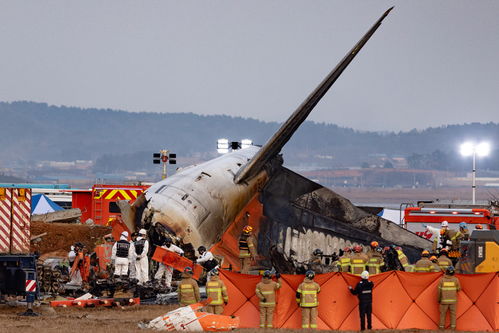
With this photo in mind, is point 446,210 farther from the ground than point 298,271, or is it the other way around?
point 446,210

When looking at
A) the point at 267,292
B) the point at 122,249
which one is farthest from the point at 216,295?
the point at 122,249

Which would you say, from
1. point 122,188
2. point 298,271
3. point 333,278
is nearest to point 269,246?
point 298,271

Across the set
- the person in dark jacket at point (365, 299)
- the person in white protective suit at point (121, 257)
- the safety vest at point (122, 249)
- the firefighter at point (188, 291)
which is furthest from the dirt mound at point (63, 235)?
the person in dark jacket at point (365, 299)

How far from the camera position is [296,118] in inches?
1501

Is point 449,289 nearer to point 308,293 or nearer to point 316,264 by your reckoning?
point 308,293

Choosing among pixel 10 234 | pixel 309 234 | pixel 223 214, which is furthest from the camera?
pixel 309 234

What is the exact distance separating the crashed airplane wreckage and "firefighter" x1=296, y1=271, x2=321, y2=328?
7.55 m

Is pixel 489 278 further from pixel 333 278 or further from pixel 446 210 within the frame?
pixel 446 210

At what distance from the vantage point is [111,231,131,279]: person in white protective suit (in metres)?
28.6

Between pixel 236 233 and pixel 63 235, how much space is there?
1391cm

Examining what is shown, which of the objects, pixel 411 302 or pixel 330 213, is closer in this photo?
pixel 411 302

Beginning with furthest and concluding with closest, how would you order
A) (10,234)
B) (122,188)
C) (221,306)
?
(122,188) → (10,234) → (221,306)

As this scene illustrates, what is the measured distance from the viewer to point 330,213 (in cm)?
3950

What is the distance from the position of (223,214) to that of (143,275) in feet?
18.6
